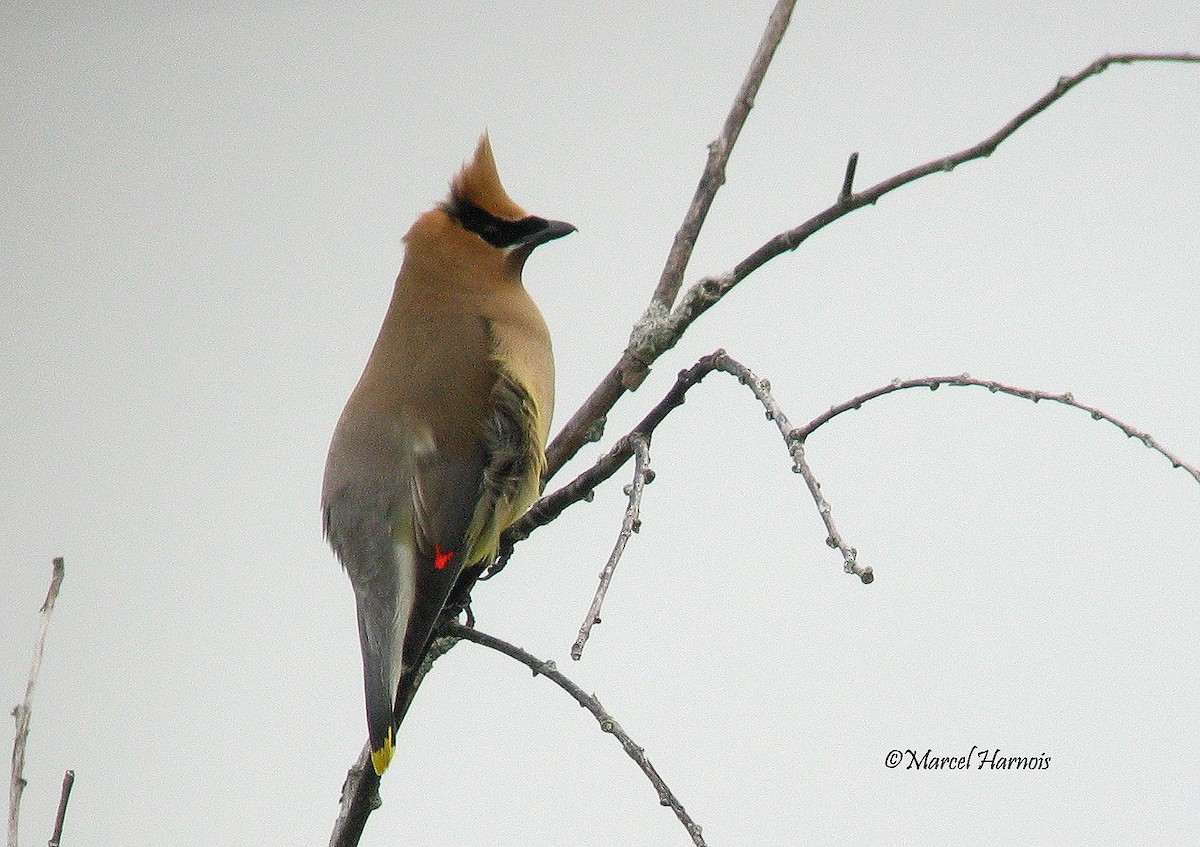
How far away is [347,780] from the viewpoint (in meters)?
2.21

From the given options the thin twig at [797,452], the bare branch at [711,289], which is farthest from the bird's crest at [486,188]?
the thin twig at [797,452]

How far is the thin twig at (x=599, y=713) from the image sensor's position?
1548 mm

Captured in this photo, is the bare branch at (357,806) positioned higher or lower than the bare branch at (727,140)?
lower

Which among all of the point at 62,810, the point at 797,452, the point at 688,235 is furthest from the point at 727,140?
the point at 62,810

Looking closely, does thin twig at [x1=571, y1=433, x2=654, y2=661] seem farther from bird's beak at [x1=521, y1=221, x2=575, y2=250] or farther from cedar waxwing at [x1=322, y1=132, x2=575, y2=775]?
bird's beak at [x1=521, y1=221, x2=575, y2=250]

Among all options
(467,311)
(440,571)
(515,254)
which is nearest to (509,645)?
(440,571)

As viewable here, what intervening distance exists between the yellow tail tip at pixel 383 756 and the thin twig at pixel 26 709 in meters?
0.54

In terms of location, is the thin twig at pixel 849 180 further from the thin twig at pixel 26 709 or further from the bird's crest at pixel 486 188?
the bird's crest at pixel 486 188

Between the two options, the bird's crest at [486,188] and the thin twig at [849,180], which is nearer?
the thin twig at [849,180]

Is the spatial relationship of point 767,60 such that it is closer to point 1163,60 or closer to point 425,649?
point 1163,60

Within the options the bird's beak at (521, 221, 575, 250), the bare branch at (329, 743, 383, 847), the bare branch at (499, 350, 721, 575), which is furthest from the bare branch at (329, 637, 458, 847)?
the bird's beak at (521, 221, 575, 250)

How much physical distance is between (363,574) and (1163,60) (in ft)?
6.06

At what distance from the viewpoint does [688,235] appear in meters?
2.22

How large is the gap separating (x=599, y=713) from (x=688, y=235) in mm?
814
